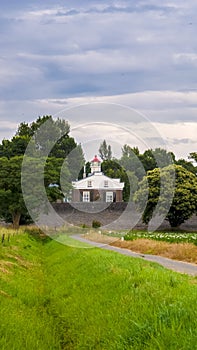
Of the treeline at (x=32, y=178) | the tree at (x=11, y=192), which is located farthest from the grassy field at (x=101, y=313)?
the tree at (x=11, y=192)

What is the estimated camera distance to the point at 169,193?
6788 cm

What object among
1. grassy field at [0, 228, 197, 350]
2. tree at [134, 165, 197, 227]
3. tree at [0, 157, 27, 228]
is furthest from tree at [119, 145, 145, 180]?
grassy field at [0, 228, 197, 350]

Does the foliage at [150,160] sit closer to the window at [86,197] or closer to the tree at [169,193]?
the tree at [169,193]

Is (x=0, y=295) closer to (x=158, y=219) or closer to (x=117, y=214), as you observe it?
(x=117, y=214)

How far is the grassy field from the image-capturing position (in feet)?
24.7

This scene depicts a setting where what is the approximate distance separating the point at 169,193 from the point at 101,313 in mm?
58107

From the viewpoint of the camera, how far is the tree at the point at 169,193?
65.2 metres

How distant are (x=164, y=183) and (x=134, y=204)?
431cm

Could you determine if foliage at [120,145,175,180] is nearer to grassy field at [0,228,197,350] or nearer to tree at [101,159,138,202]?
tree at [101,159,138,202]

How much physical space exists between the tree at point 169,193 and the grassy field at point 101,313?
49.0 m

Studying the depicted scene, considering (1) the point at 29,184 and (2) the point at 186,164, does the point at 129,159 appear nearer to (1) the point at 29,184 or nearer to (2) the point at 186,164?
(1) the point at 29,184

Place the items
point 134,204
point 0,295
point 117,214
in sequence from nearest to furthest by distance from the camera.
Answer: point 0,295, point 117,214, point 134,204

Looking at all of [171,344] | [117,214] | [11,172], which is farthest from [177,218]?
[171,344]

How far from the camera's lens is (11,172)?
5991cm
